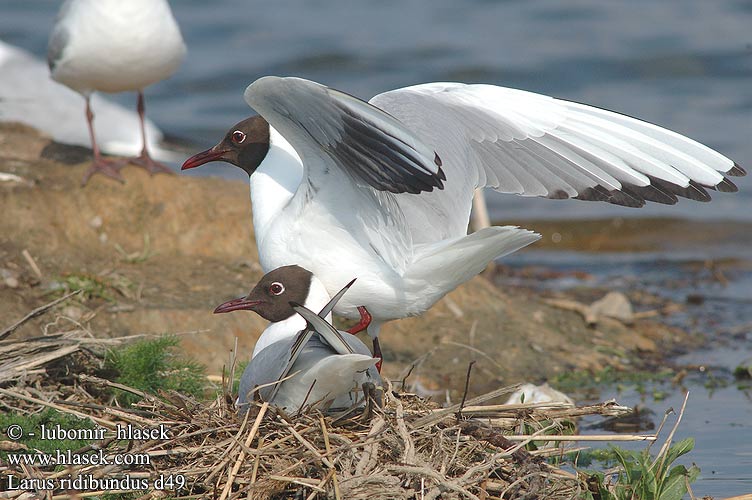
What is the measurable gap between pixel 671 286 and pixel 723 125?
4.34 meters

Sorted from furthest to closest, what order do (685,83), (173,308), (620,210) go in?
(685,83) < (620,210) < (173,308)

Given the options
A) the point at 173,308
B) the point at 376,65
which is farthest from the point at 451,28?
the point at 173,308

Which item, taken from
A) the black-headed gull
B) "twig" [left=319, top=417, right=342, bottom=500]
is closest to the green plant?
the black-headed gull

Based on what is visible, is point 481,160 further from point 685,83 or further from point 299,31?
point 299,31

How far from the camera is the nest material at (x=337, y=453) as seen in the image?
3566 millimetres

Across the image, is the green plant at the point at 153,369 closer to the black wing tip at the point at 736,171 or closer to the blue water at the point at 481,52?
the black wing tip at the point at 736,171

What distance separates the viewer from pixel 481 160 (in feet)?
16.3

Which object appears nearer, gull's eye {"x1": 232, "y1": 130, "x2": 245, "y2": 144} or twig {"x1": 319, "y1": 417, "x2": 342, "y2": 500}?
twig {"x1": 319, "y1": 417, "x2": 342, "y2": 500}

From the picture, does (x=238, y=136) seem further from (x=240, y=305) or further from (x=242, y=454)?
(x=242, y=454)

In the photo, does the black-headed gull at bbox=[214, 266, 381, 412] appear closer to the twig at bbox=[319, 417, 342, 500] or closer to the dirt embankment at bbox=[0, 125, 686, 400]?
the twig at bbox=[319, 417, 342, 500]

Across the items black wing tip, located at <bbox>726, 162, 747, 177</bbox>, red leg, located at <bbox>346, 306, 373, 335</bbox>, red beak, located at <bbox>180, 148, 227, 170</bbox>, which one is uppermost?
black wing tip, located at <bbox>726, 162, 747, 177</bbox>

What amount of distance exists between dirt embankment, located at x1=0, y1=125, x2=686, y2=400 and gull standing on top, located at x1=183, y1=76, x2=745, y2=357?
1090mm

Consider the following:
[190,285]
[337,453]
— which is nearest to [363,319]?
[337,453]

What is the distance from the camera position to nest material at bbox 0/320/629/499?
3.57 meters
